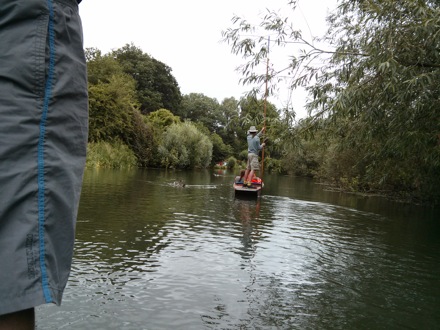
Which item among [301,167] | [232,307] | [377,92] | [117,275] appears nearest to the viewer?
[232,307]

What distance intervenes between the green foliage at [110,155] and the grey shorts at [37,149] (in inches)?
973

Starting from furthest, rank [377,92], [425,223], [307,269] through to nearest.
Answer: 1. [425,223]
2. [377,92]
3. [307,269]

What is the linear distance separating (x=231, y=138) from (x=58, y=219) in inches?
2473

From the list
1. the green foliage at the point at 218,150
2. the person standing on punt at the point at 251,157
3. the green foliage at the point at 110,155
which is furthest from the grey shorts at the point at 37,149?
the green foliage at the point at 218,150

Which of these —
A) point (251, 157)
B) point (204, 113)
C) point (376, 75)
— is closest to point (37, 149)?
point (376, 75)

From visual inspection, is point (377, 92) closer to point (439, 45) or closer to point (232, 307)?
point (439, 45)

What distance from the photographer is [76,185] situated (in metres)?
0.96

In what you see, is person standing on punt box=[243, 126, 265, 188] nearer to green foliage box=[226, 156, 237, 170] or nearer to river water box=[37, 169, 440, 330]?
river water box=[37, 169, 440, 330]

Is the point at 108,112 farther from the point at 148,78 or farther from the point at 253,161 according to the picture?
the point at 148,78

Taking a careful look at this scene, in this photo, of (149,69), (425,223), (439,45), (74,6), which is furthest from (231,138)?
(74,6)

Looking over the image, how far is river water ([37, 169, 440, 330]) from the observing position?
Result: 3643 mm

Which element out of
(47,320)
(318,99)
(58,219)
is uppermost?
(318,99)

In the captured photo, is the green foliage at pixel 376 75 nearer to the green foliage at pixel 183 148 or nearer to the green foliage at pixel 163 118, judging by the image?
the green foliage at pixel 183 148

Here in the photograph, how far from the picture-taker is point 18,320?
0.84m
